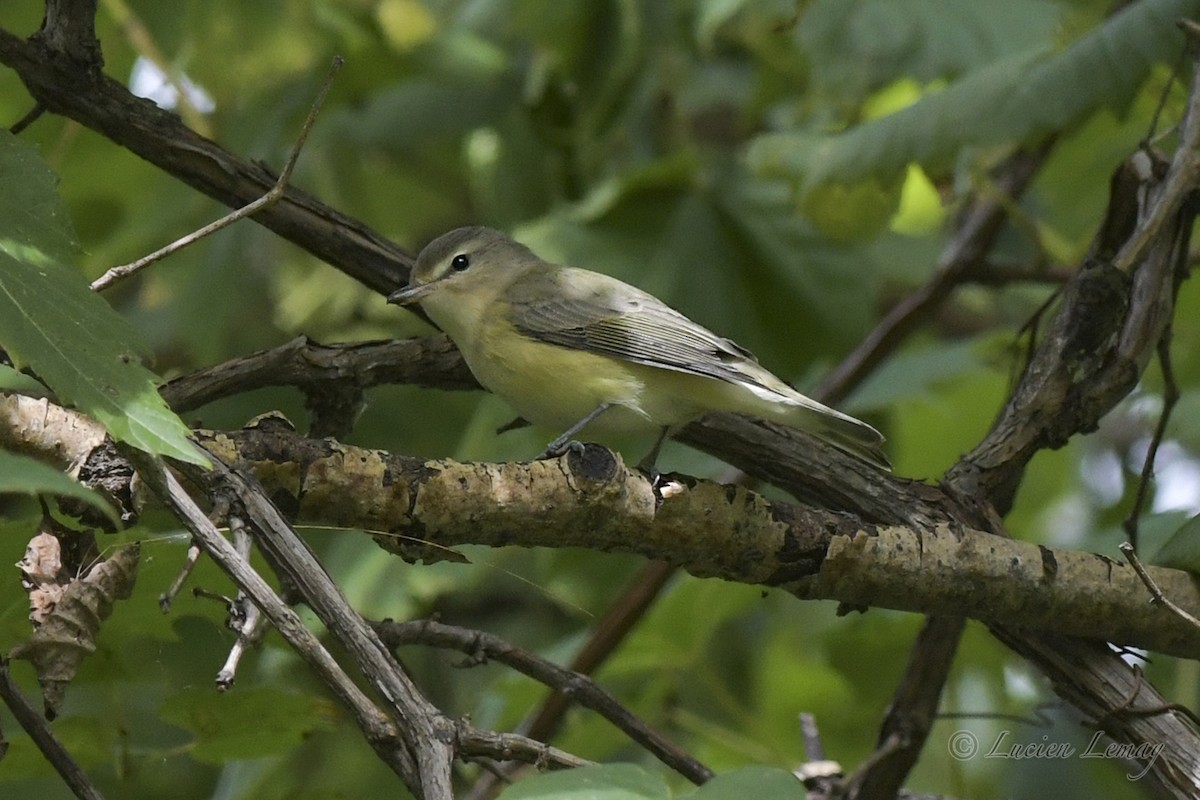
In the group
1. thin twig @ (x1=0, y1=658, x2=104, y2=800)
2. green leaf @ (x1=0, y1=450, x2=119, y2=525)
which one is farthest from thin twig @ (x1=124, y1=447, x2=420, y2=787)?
thin twig @ (x1=0, y1=658, x2=104, y2=800)

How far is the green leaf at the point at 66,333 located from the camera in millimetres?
1505

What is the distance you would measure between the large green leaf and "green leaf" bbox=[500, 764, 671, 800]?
2089 millimetres

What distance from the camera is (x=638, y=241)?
14.0 feet

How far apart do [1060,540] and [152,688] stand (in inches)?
180

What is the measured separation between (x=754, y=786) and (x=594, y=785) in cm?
18

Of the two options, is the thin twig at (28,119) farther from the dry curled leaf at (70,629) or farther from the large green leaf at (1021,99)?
the large green leaf at (1021,99)

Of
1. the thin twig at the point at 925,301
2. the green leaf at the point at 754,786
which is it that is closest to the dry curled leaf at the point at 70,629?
the green leaf at the point at 754,786

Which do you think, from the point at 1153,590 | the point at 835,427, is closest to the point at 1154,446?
the point at 1153,590

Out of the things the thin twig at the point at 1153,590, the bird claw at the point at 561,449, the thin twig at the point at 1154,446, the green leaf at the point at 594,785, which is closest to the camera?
the green leaf at the point at 594,785

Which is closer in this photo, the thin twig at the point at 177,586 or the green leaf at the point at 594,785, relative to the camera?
the green leaf at the point at 594,785

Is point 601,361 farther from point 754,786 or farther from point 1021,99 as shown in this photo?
point 754,786

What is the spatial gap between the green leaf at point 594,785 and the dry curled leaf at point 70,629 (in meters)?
0.67

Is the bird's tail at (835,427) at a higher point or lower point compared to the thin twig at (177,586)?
higher

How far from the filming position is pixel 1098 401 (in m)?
2.66
